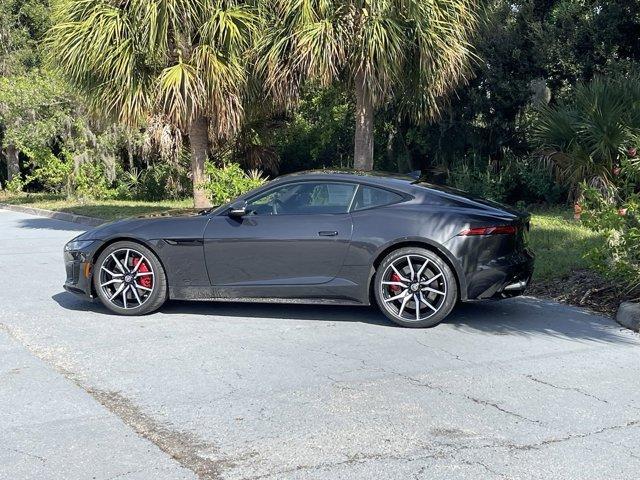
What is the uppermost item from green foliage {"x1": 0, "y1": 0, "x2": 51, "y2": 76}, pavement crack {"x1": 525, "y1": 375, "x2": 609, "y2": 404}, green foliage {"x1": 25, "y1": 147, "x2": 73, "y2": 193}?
green foliage {"x1": 0, "y1": 0, "x2": 51, "y2": 76}

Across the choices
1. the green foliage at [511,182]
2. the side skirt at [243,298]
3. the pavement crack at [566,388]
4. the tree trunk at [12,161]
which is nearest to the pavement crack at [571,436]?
the pavement crack at [566,388]

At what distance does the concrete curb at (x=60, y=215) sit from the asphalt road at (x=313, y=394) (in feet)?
32.1

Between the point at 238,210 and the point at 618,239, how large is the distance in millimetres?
3758

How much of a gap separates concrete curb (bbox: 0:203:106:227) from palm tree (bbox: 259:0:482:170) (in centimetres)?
612

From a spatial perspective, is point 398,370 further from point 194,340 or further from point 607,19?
point 607,19

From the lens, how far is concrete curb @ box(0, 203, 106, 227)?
696 inches

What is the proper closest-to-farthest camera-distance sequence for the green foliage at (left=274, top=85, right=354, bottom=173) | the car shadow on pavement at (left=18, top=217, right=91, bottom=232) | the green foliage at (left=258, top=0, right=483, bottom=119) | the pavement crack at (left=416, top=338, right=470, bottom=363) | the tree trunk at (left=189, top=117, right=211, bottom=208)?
1. the pavement crack at (left=416, top=338, right=470, bottom=363)
2. the green foliage at (left=258, top=0, right=483, bottom=119)
3. the tree trunk at (left=189, top=117, right=211, bottom=208)
4. the car shadow on pavement at (left=18, top=217, right=91, bottom=232)
5. the green foliage at (left=274, top=85, right=354, bottom=173)

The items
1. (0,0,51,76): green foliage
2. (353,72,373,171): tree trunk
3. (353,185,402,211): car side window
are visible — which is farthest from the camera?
(0,0,51,76): green foliage

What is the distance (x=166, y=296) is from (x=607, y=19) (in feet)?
39.9

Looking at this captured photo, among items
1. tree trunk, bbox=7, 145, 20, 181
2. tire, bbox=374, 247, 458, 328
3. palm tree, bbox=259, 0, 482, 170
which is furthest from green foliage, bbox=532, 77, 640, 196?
tree trunk, bbox=7, 145, 20, 181

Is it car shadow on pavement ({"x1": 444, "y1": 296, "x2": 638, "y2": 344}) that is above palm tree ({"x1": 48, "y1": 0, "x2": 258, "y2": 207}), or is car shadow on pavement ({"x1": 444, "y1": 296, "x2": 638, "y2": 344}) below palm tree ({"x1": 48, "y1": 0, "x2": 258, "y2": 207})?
below

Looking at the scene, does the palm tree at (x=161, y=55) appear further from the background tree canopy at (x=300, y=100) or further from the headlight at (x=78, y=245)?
the headlight at (x=78, y=245)

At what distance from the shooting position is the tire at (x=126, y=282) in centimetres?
769

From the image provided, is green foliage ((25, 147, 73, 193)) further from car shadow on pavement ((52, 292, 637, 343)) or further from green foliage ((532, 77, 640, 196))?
car shadow on pavement ((52, 292, 637, 343))
